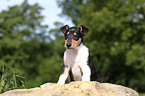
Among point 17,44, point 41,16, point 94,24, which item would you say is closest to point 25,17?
point 41,16

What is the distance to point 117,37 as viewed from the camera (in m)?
16.4

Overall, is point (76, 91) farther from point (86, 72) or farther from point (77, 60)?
point (77, 60)

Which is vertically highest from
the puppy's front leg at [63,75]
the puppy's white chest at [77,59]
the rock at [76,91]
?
the puppy's white chest at [77,59]

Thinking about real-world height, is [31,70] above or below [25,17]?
below

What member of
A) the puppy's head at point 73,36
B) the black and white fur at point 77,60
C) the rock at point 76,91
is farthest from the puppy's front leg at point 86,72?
the puppy's head at point 73,36

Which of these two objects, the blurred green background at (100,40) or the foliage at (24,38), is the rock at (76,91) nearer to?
the blurred green background at (100,40)

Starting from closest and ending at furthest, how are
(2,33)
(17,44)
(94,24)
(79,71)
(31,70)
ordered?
(79,71)
(94,24)
(17,44)
(2,33)
(31,70)

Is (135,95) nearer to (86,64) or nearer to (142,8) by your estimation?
(86,64)

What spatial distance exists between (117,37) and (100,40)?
58.5 inches

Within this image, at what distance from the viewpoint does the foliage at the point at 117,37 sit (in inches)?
576

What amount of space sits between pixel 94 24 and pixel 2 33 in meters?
9.04

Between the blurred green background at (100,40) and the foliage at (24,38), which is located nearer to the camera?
the blurred green background at (100,40)

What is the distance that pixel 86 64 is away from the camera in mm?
4035

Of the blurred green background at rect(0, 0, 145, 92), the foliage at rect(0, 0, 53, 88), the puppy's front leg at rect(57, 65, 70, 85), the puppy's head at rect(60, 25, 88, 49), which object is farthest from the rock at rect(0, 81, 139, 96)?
the foliage at rect(0, 0, 53, 88)
